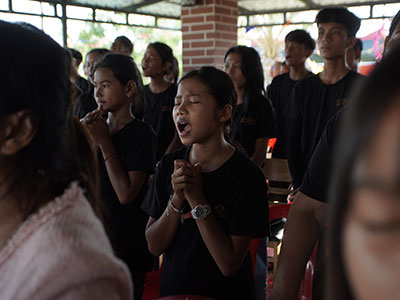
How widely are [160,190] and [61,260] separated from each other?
3.53 feet

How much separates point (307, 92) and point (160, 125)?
4.25 feet

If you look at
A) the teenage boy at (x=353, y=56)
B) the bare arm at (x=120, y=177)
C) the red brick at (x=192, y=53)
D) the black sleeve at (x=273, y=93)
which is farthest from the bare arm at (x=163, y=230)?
the red brick at (x=192, y=53)

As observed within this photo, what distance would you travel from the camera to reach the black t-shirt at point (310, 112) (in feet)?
9.36

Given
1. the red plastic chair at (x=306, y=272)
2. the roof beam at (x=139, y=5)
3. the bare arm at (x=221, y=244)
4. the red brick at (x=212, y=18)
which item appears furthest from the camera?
the roof beam at (x=139, y=5)

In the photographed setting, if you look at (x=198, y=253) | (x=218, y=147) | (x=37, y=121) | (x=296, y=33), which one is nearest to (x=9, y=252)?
(x=37, y=121)

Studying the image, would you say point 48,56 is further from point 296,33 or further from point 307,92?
point 296,33

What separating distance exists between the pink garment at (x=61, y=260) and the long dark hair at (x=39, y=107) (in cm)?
9

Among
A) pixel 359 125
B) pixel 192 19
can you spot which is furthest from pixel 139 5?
pixel 359 125

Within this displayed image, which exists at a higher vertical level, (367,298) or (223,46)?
(223,46)

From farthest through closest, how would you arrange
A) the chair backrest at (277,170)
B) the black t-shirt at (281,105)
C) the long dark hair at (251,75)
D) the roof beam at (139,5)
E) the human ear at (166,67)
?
the roof beam at (139,5), the black t-shirt at (281,105), the human ear at (166,67), the long dark hair at (251,75), the chair backrest at (277,170)

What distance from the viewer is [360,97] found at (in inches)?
12.5

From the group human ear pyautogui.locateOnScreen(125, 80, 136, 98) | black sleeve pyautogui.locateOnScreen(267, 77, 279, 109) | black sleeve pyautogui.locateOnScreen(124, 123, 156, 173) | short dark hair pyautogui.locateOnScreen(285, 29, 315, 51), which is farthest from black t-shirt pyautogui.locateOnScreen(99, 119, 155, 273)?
short dark hair pyautogui.locateOnScreen(285, 29, 315, 51)

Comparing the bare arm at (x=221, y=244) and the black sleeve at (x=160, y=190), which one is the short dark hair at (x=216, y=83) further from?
the bare arm at (x=221, y=244)

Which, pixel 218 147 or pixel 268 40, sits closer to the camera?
pixel 218 147
